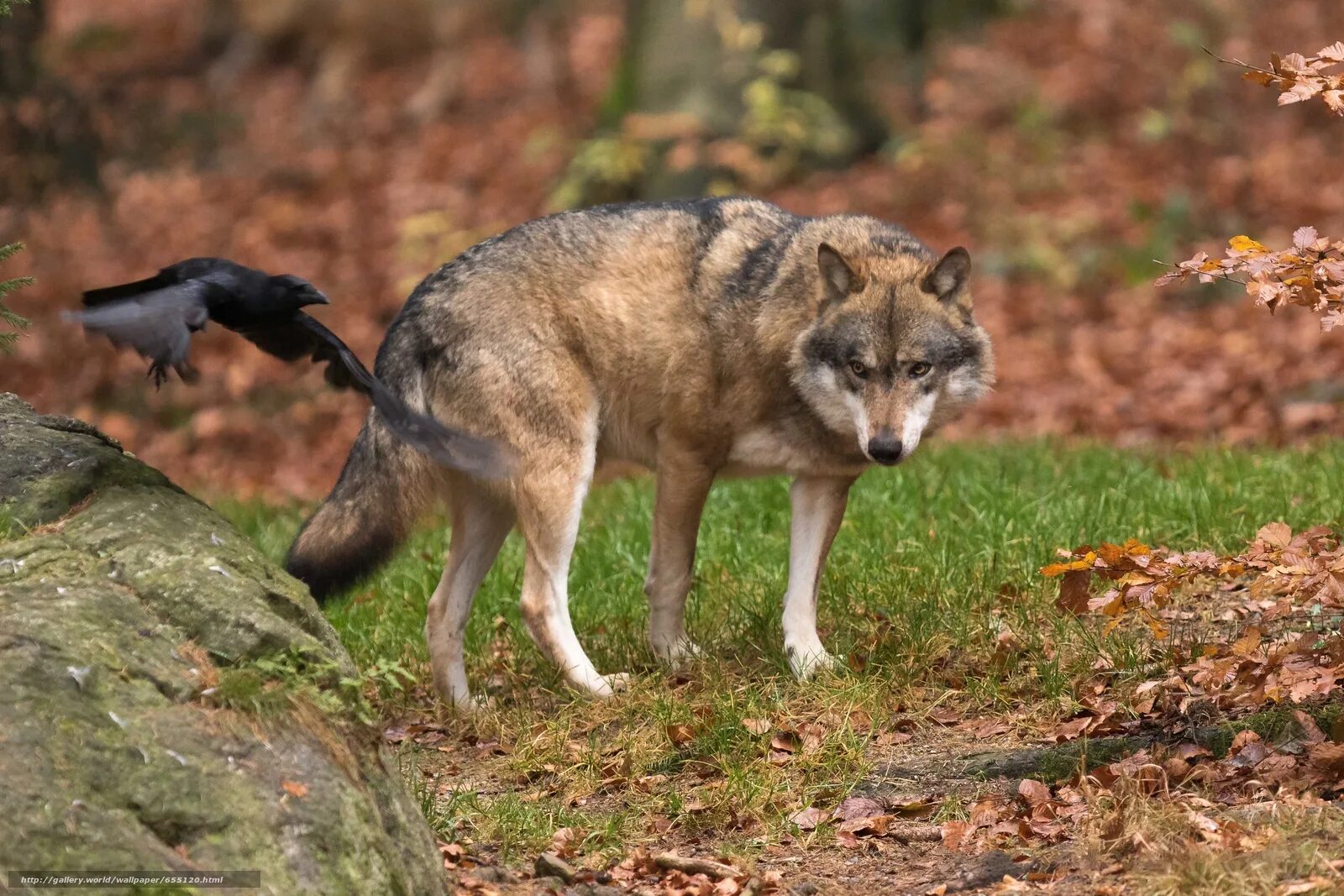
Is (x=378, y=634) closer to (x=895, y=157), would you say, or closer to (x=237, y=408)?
(x=237, y=408)

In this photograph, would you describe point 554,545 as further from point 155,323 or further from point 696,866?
point 155,323

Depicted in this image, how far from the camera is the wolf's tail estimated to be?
5.53m

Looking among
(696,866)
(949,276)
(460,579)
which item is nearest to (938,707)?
(696,866)

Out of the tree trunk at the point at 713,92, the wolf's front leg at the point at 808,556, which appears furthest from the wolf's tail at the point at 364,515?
the tree trunk at the point at 713,92

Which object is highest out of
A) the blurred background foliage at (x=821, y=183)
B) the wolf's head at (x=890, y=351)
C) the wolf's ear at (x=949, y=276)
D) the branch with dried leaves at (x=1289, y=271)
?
the branch with dried leaves at (x=1289, y=271)

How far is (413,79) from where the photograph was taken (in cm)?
2442

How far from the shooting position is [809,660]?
5945 millimetres

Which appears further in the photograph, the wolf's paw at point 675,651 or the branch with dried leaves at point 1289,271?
the wolf's paw at point 675,651

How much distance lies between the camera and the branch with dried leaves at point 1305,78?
4.14 metres

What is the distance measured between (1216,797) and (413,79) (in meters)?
22.1

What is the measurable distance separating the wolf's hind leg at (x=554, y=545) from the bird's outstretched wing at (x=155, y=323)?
1886 mm

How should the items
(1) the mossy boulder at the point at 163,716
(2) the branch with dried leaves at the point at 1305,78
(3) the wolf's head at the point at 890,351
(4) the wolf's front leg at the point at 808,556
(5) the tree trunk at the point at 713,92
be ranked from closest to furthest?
(1) the mossy boulder at the point at 163,716, (2) the branch with dried leaves at the point at 1305,78, (3) the wolf's head at the point at 890,351, (4) the wolf's front leg at the point at 808,556, (5) the tree trunk at the point at 713,92

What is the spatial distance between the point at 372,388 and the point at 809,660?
2.36 meters

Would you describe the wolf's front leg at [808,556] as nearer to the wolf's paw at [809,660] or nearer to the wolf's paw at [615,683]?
the wolf's paw at [809,660]
